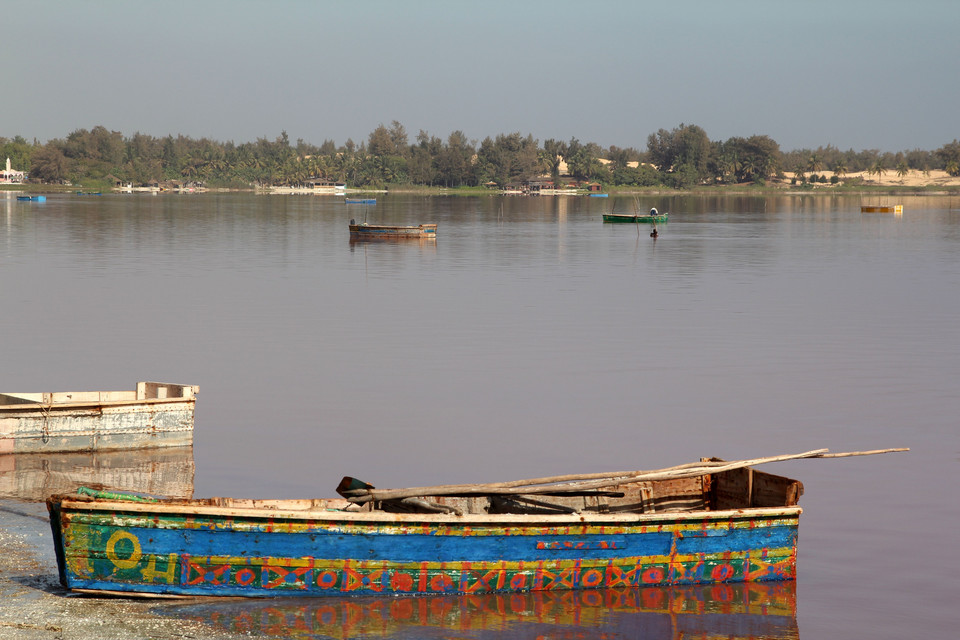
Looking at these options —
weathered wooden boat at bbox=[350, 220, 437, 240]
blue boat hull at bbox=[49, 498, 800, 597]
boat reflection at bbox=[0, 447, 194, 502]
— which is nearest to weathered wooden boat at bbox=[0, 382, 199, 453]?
boat reflection at bbox=[0, 447, 194, 502]

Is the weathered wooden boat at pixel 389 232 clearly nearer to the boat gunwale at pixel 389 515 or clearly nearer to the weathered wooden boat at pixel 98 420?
the weathered wooden boat at pixel 98 420

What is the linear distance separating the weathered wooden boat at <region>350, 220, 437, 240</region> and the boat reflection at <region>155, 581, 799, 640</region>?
228 ft

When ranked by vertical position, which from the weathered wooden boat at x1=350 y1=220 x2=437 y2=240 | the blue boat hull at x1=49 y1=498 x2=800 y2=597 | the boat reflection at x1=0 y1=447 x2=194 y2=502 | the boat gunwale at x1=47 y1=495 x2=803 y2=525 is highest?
the weathered wooden boat at x1=350 y1=220 x2=437 y2=240

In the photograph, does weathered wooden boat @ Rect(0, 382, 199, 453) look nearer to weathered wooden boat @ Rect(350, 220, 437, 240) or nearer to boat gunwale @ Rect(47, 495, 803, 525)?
boat gunwale @ Rect(47, 495, 803, 525)

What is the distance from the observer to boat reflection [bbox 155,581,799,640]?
1194 cm

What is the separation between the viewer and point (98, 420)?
1823cm

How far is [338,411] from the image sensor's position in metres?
22.8

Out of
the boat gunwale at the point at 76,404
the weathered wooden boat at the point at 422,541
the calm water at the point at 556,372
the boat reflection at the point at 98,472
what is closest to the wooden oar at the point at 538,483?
the weathered wooden boat at the point at 422,541

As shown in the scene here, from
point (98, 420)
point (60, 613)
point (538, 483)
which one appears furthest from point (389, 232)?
point (60, 613)

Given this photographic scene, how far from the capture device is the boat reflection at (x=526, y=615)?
1194cm

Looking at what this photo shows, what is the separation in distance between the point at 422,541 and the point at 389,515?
50 cm

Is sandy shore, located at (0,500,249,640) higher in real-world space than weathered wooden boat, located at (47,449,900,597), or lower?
lower

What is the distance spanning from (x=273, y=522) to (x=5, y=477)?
7.22 m

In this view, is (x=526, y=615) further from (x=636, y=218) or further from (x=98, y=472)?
(x=636, y=218)
